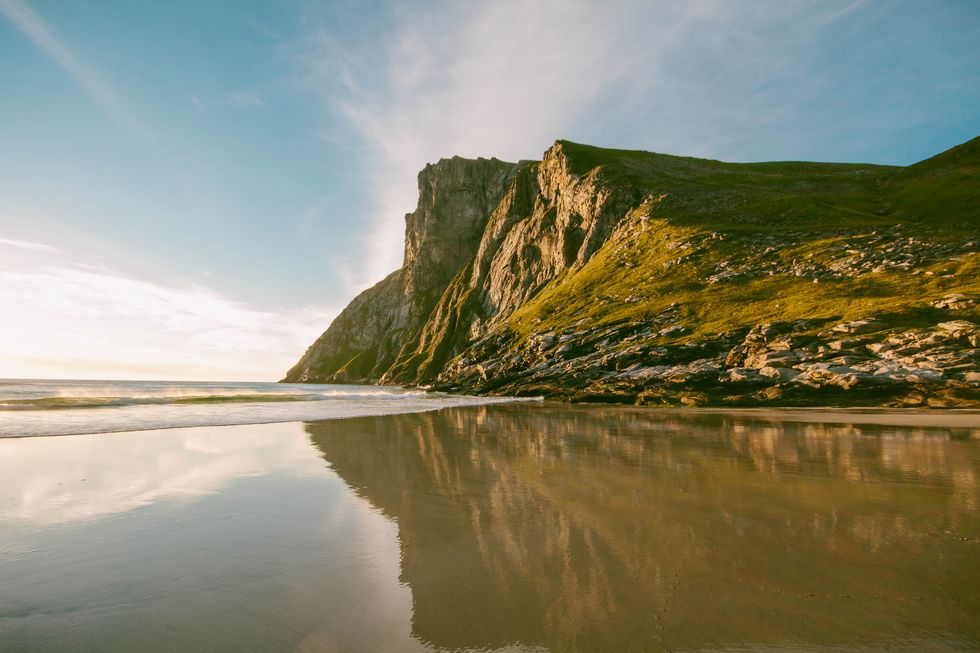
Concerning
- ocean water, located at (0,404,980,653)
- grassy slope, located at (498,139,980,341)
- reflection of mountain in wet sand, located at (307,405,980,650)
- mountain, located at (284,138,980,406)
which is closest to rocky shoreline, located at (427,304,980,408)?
mountain, located at (284,138,980,406)

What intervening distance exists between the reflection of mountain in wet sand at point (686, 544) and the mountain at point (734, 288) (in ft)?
80.4

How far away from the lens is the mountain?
34938 mm

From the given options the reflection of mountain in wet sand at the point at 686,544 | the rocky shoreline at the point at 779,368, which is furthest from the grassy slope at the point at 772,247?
the reflection of mountain in wet sand at the point at 686,544

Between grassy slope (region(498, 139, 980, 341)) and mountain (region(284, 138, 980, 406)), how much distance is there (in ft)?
1.13

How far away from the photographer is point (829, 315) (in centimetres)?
4181

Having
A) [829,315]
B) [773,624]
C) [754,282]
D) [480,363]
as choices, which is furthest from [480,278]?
[773,624]

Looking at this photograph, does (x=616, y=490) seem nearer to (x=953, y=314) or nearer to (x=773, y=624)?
(x=773, y=624)

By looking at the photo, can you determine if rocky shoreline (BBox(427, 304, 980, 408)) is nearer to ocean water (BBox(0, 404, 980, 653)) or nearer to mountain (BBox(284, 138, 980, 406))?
mountain (BBox(284, 138, 980, 406))

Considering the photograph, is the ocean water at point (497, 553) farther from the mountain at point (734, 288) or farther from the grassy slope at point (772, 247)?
the grassy slope at point (772, 247)

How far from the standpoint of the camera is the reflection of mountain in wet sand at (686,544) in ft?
14.7

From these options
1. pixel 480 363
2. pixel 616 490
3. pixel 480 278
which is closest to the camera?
pixel 616 490

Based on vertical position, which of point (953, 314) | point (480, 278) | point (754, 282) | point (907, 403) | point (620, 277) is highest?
→ point (480, 278)

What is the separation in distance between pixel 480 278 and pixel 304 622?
5858 inches

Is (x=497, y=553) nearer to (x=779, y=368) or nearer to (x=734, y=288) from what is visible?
(x=779, y=368)
